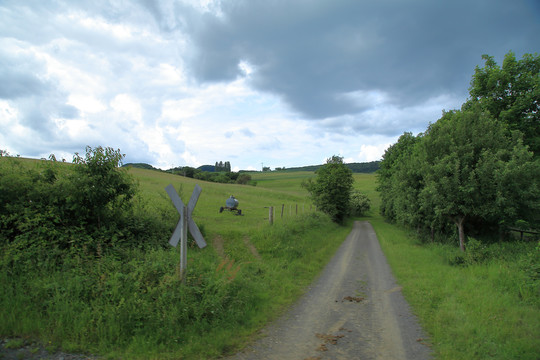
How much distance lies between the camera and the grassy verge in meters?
5.97

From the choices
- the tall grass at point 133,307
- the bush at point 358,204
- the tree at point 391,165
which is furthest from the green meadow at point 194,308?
the bush at point 358,204

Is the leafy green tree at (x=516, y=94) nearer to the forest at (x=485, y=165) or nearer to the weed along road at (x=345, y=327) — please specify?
the forest at (x=485, y=165)

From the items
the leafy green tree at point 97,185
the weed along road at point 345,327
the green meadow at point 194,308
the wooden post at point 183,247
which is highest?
the leafy green tree at point 97,185

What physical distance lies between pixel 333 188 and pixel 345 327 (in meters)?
29.2

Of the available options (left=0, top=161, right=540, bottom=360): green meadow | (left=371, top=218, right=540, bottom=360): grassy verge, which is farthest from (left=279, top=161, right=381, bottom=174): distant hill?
(left=0, top=161, right=540, bottom=360): green meadow

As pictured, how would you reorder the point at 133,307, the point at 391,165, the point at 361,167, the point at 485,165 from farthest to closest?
the point at 361,167 → the point at 391,165 → the point at 485,165 → the point at 133,307

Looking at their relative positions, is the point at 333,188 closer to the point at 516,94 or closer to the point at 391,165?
the point at 391,165

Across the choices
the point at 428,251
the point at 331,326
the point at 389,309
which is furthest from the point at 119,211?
the point at 428,251

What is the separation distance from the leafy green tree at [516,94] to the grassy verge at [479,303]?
943 centimetres

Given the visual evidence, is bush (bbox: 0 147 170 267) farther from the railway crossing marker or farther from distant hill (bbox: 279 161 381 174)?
→ distant hill (bbox: 279 161 381 174)

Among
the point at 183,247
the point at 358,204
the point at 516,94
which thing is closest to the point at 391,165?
the point at 358,204

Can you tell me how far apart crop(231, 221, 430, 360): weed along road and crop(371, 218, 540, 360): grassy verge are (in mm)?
510

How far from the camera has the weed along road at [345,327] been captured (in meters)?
5.91

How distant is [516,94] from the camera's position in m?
19.9
